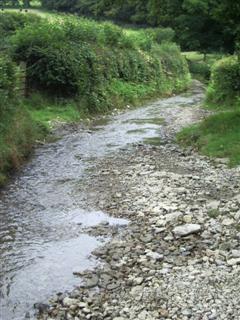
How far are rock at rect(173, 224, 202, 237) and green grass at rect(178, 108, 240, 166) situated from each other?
5.08 meters

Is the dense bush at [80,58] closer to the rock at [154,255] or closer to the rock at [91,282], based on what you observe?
the rock at [154,255]

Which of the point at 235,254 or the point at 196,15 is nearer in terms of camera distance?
the point at 235,254

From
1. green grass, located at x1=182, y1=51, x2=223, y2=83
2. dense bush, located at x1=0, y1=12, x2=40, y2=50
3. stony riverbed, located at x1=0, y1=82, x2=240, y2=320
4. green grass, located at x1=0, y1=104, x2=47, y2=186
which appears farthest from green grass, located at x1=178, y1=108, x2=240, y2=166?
green grass, located at x1=182, y1=51, x2=223, y2=83

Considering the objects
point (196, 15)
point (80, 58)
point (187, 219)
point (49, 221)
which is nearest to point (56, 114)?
point (80, 58)

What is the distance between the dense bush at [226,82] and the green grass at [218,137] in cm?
547

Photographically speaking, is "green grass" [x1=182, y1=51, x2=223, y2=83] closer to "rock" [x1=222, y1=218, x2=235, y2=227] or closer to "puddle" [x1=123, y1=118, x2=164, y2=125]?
"puddle" [x1=123, y1=118, x2=164, y2=125]

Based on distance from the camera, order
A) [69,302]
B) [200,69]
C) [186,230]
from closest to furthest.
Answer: [69,302]
[186,230]
[200,69]

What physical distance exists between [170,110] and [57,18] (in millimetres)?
9627

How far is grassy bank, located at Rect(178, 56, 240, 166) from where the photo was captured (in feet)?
55.1

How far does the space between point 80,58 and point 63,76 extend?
2388 mm

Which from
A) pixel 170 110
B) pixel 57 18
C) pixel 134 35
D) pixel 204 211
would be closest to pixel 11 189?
pixel 204 211

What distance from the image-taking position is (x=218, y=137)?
59.3ft

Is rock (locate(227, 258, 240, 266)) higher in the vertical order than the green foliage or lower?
lower

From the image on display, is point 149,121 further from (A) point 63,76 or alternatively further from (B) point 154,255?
Result: (B) point 154,255
